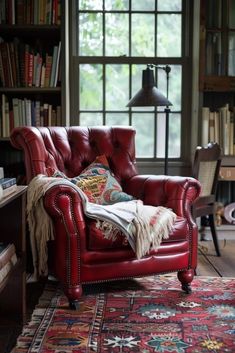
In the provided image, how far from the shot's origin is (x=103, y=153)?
10.8ft

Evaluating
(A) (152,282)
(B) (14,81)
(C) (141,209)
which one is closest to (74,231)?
(C) (141,209)

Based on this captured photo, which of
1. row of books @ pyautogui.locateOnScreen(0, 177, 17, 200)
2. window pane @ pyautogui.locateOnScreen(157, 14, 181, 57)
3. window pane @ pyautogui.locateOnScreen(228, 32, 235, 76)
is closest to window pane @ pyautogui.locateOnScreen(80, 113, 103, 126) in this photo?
window pane @ pyautogui.locateOnScreen(157, 14, 181, 57)

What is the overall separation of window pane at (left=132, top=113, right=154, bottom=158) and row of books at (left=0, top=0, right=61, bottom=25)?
1.04 meters

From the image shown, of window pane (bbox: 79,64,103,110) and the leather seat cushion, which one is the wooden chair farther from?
window pane (bbox: 79,64,103,110)

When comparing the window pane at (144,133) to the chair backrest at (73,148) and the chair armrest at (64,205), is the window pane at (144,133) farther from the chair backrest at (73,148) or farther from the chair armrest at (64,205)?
the chair armrest at (64,205)

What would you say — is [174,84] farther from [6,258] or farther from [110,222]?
[6,258]

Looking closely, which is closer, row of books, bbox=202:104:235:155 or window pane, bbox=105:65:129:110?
row of books, bbox=202:104:235:155

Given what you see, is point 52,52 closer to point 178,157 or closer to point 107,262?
point 178,157

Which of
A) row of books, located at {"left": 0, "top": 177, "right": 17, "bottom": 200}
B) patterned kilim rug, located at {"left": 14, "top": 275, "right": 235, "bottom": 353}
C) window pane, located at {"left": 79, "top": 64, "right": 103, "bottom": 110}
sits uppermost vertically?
window pane, located at {"left": 79, "top": 64, "right": 103, "bottom": 110}

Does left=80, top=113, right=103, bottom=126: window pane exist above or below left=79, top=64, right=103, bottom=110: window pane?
below

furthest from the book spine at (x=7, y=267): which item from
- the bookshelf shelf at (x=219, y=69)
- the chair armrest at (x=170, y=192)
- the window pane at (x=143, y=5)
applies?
the window pane at (x=143, y=5)

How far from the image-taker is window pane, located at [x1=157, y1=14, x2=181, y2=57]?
417 cm

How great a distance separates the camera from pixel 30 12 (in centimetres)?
372

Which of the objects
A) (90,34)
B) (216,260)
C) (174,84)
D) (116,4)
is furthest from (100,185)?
(116,4)
